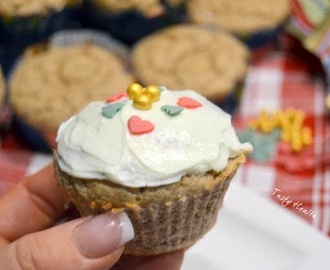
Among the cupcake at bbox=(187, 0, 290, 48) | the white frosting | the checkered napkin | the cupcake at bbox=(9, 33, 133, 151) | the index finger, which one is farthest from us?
the cupcake at bbox=(187, 0, 290, 48)

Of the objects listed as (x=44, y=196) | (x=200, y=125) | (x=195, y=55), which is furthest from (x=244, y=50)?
(x=200, y=125)

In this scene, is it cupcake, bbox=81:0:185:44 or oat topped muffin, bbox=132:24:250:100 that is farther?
cupcake, bbox=81:0:185:44

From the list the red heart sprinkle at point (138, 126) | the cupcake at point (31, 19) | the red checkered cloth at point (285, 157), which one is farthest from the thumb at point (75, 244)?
the cupcake at point (31, 19)

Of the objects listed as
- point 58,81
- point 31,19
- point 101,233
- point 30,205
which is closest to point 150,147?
point 101,233

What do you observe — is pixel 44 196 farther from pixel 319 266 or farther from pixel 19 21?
pixel 19 21

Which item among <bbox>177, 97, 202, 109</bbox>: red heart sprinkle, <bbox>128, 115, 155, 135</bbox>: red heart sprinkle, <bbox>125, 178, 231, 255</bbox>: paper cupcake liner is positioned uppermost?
<bbox>128, 115, 155, 135</bbox>: red heart sprinkle

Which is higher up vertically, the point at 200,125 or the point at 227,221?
the point at 200,125

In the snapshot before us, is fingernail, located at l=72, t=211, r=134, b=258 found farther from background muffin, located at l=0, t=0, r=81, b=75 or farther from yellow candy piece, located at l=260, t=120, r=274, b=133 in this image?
background muffin, located at l=0, t=0, r=81, b=75

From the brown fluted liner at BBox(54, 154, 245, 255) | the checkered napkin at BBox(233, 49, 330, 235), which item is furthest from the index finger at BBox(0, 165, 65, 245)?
the checkered napkin at BBox(233, 49, 330, 235)
